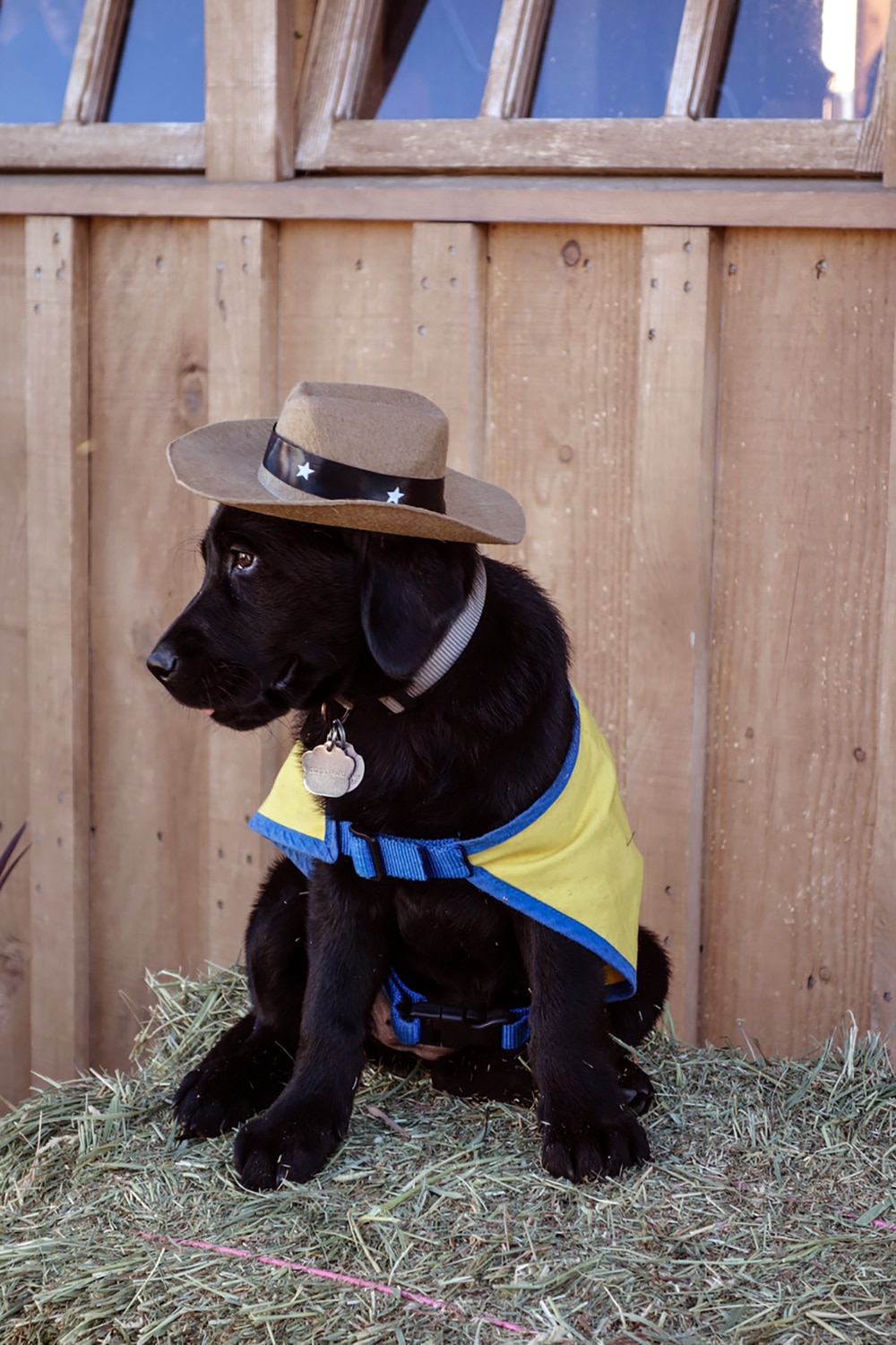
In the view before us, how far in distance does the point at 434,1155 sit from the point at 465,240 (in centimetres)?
194

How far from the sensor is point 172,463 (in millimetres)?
2025

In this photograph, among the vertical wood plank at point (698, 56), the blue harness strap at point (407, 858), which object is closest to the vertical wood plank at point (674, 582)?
the vertical wood plank at point (698, 56)

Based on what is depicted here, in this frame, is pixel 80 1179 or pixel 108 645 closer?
pixel 80 1179

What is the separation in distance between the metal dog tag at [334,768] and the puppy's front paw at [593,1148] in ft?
1.97

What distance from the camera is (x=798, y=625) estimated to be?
299cm

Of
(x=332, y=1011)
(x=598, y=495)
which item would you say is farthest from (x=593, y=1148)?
(x=598, y=495)

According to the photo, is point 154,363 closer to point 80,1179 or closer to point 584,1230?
point 80,1179

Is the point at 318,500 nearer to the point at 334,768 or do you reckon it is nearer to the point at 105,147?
the point at 334,768

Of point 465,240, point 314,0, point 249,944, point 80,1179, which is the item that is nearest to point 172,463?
point 249,944

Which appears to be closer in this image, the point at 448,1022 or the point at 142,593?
the point at 448,1022

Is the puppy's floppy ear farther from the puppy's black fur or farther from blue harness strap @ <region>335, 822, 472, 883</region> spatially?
blue harness strap @ <region>335, 822, 472, 883</region>

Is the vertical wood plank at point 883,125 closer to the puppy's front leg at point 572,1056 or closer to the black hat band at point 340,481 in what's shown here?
the black hat band at point 340,481

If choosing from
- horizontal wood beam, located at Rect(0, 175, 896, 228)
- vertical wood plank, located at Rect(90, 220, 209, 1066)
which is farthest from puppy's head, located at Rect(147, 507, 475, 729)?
vertical wood plank, located at Rect(90, 220, 209, 1066)

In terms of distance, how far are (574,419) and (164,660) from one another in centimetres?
143
